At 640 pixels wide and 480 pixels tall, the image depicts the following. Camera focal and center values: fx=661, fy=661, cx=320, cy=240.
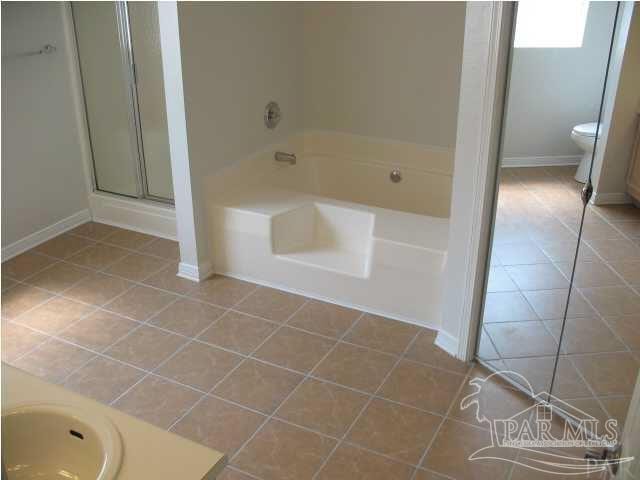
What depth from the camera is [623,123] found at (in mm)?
2018

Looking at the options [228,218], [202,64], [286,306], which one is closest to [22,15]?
[202,64]

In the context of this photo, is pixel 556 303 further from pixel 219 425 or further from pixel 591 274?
pixel 219 425

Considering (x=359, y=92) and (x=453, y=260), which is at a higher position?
(x=359, y=92)

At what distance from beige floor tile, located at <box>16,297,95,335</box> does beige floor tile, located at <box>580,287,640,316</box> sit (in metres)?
2.26

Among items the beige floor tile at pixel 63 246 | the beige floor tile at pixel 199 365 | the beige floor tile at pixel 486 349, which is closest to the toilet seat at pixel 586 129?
the beige floor tile at pixel 486 349

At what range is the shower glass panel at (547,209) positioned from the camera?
6.93 ft

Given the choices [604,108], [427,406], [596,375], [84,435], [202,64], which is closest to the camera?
[84,435]

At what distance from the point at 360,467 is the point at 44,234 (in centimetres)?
253

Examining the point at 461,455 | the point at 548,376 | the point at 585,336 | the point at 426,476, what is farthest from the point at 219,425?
the point at 585,336

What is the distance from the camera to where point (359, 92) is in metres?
3.96

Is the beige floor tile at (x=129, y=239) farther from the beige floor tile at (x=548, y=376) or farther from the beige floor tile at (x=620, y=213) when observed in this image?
the beige floor tile at (x=620, y=213)

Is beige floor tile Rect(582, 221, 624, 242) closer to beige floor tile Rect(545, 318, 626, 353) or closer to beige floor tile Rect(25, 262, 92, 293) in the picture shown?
beige floor tile Rect(545, 318, 626, 353)

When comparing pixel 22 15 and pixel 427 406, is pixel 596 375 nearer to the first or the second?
pixel 427 406

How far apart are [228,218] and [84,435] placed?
1.94 meters
